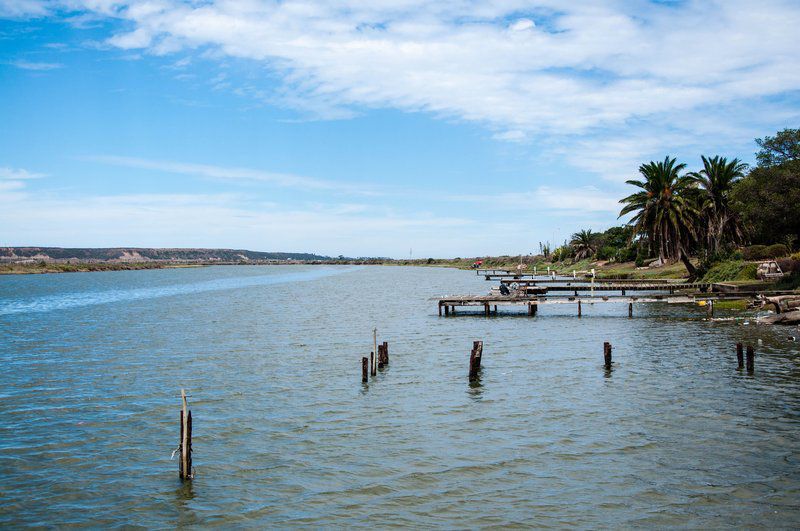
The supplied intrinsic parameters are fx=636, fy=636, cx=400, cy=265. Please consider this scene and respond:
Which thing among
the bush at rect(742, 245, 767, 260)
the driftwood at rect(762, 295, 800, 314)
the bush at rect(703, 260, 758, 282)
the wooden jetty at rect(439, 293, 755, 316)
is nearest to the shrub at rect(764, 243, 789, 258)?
the bush at rect(742, 245, 767, 260)

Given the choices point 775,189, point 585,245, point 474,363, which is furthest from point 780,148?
point 585,245

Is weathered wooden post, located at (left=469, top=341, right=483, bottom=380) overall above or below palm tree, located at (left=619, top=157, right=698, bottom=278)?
below

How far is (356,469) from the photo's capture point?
600 inches

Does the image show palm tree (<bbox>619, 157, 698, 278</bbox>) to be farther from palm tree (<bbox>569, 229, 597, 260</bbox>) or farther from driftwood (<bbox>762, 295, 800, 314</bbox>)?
palm tree (<bbox>569, 229, 597, 260</bbox>)

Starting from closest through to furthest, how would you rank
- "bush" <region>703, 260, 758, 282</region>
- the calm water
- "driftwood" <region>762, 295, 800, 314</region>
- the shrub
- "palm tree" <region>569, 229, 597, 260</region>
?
the calm water, "driftwood" <region>762, 295, 800, 314</region>, "bush" <region>703, 260, 758, 282</region>, the shrub, "palm tree" <region>569, 229, 597, 260</region>

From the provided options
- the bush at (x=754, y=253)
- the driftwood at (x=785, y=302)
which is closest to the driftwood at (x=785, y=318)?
the driftwood at (x=785, y=302)

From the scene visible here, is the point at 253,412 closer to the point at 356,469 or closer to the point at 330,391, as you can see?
the point at 330,391

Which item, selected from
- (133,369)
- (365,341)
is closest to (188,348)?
(133,369)

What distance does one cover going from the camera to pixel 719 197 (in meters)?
67.6

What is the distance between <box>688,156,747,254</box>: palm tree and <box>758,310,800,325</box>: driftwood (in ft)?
104

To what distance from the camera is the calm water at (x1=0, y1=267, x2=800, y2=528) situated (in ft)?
43.1

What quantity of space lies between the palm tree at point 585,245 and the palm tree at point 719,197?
48.0 m

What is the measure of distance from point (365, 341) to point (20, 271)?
17931 centimetres

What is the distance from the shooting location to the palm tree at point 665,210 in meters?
62.8
